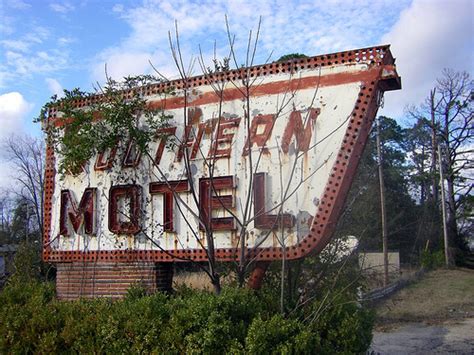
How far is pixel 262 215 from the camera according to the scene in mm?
6211

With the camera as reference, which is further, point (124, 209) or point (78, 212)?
point (78, 212)

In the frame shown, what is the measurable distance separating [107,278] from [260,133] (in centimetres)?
285

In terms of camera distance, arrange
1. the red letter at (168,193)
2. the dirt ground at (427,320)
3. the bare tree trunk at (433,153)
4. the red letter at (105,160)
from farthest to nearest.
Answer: the bare tree trunk at (433,153) < the dirt ground at (427,320) < the red letter at (105,160) < the red letter at (168,193)

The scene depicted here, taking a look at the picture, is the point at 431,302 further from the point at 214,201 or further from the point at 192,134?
the point at 192,134

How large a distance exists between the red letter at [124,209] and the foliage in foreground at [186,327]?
93 cm

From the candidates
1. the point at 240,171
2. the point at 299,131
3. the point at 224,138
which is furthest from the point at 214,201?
the point at 299,131

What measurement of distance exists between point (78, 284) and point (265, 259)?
115 inches

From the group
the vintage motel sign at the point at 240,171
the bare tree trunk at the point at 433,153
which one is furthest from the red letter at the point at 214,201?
the bare tree trunk at the point at 433,153

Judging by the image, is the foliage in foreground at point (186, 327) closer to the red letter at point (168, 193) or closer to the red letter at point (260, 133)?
the red letter at point (168, 193)

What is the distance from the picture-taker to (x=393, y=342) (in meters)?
11.9

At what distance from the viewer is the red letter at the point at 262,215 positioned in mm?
6082

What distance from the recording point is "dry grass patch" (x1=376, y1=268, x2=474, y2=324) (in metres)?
15.9

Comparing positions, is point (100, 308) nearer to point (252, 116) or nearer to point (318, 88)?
point (252, 116)

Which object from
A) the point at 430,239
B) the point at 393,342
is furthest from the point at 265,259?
the point at 430,239
